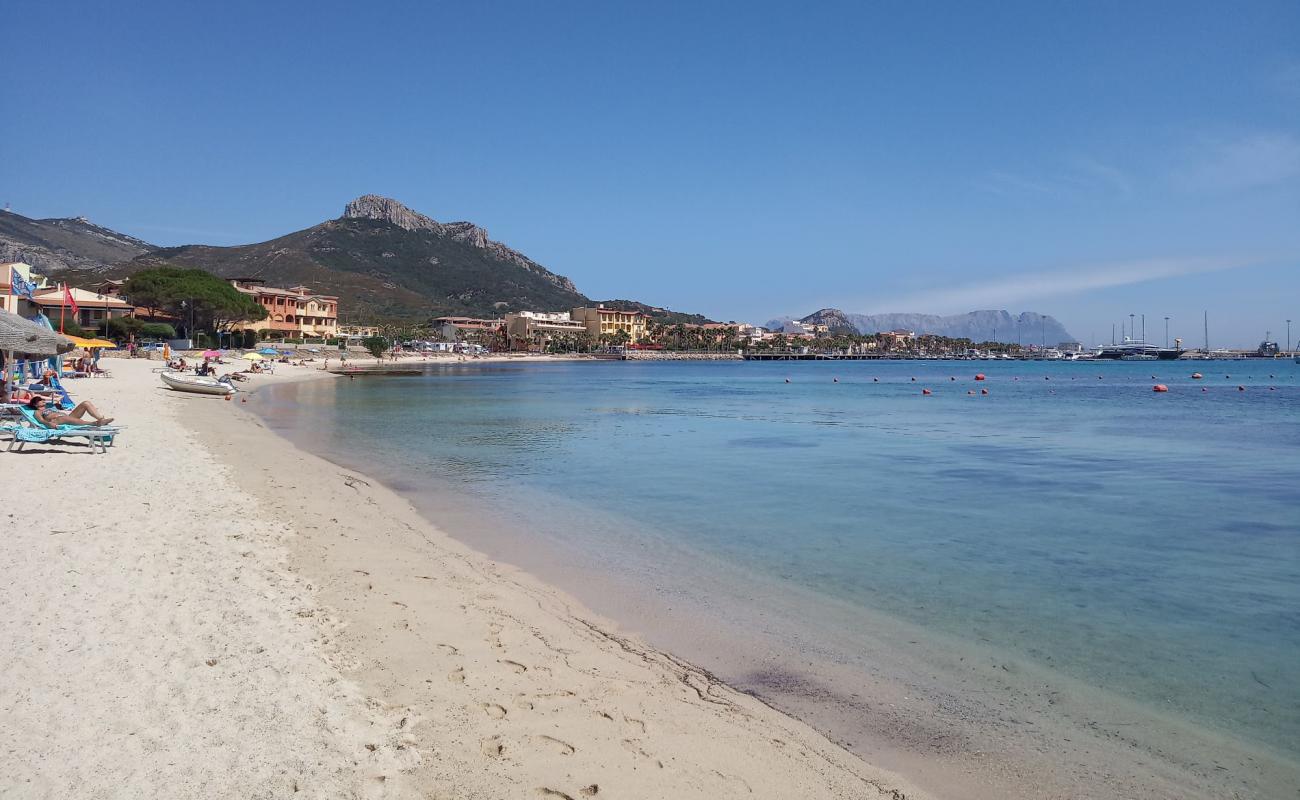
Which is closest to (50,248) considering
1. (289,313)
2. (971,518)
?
(289,313)

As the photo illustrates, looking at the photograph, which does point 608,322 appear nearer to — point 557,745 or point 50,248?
point 50,248

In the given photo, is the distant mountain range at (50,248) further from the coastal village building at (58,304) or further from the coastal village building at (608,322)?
the coastal village building at (58,304)

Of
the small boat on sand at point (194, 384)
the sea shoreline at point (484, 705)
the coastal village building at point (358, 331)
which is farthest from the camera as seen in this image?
the coastal village building at point (358, 331)

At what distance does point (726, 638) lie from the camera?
6.88 m

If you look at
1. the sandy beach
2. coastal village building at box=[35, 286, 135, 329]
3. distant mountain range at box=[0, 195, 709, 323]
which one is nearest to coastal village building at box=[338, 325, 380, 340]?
distant mountain range at box=[0, 195, 709, 323]

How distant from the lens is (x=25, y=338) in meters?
15.2

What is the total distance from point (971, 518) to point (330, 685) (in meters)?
10.3

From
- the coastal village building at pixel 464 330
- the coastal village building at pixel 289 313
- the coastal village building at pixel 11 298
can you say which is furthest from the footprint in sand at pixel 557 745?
the coastal village building at pixel 464 330

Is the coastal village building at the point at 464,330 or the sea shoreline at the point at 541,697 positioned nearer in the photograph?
the sea shoreline at the point at 541,697

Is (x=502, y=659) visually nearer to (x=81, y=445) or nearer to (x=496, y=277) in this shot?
(x=81, y=445)

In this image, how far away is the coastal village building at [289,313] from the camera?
90125 millimetres

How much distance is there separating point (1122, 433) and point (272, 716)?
29442 mm

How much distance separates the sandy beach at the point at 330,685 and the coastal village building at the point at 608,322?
15832cm

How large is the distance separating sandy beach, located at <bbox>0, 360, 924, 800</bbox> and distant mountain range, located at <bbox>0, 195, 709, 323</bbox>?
133 meters
